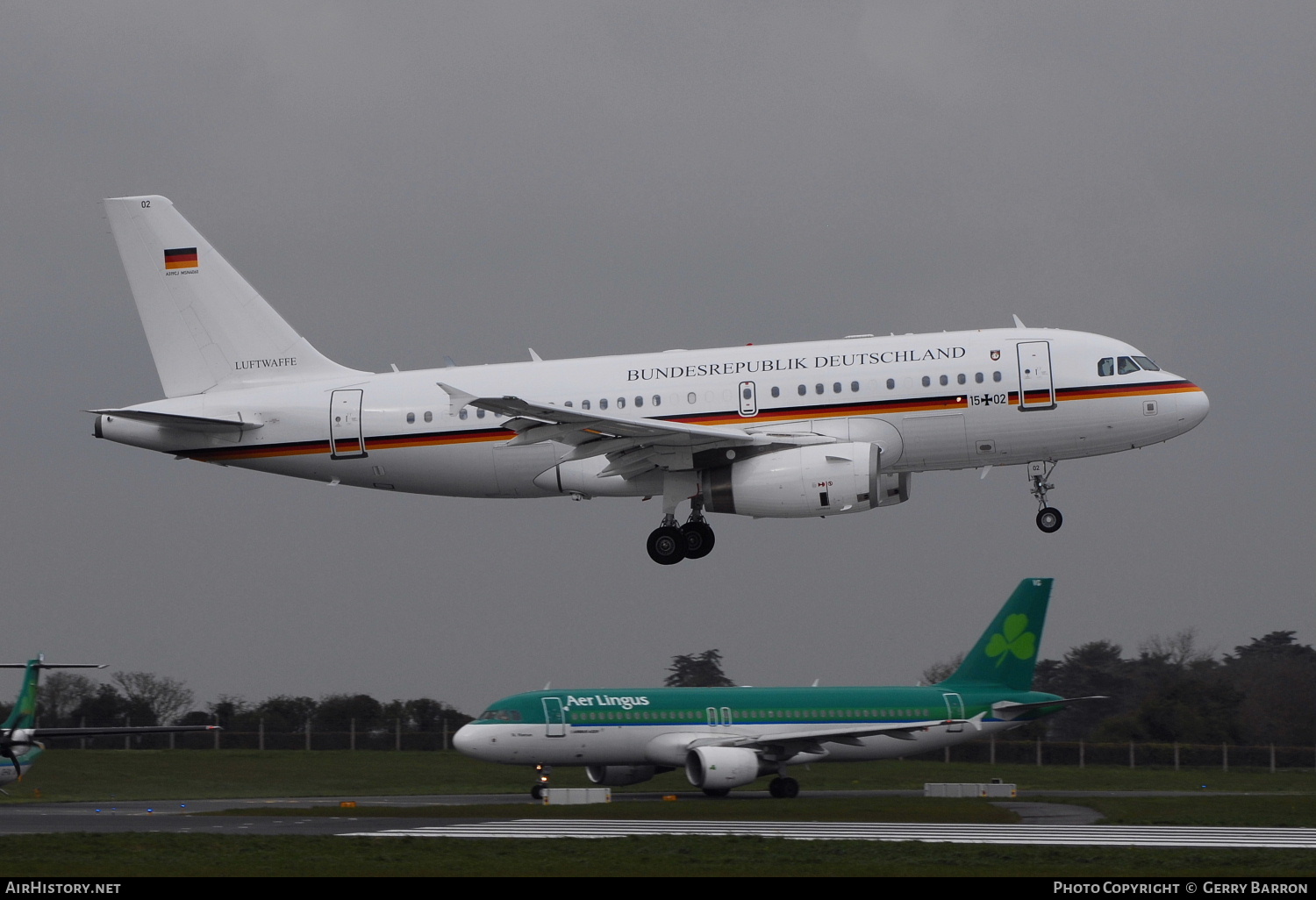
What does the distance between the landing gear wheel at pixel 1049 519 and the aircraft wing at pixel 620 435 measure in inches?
218

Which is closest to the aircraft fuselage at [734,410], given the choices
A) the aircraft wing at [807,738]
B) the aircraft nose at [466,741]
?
the aircraft nose at [466,741]

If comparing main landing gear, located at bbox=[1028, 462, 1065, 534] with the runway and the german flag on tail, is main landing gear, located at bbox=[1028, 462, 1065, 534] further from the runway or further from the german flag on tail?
the german flag on tail

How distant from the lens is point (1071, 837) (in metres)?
38.1

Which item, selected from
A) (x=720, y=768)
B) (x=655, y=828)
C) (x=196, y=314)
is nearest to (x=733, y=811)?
(x=720, y=768)

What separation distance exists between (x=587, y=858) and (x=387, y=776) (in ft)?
112

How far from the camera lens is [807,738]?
165 ft

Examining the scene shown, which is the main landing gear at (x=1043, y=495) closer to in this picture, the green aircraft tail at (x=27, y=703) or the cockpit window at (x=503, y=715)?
the cockpit window at (x=503, y=715)

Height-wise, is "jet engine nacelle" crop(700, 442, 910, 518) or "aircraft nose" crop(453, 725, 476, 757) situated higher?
"jet engine nacelle" crop(700, 442, 910, 518)

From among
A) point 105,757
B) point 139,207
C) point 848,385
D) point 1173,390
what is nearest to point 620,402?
point 848,385

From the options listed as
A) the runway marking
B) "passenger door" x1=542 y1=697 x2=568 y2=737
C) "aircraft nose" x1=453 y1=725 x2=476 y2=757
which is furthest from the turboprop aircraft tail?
"aircraft nose" x1=453 y1=725 x2=476 y2=757

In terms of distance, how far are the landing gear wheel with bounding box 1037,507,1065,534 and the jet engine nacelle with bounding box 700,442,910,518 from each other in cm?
404

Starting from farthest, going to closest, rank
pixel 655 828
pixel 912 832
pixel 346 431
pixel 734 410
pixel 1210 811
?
pixel 1210 811, pixel 346 431, pixel 655 828, pixel 912 832, pixel 734 410

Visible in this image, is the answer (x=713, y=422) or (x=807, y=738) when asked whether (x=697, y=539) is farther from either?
(x=807, y=738)

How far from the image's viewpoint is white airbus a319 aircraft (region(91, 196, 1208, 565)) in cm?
3731
